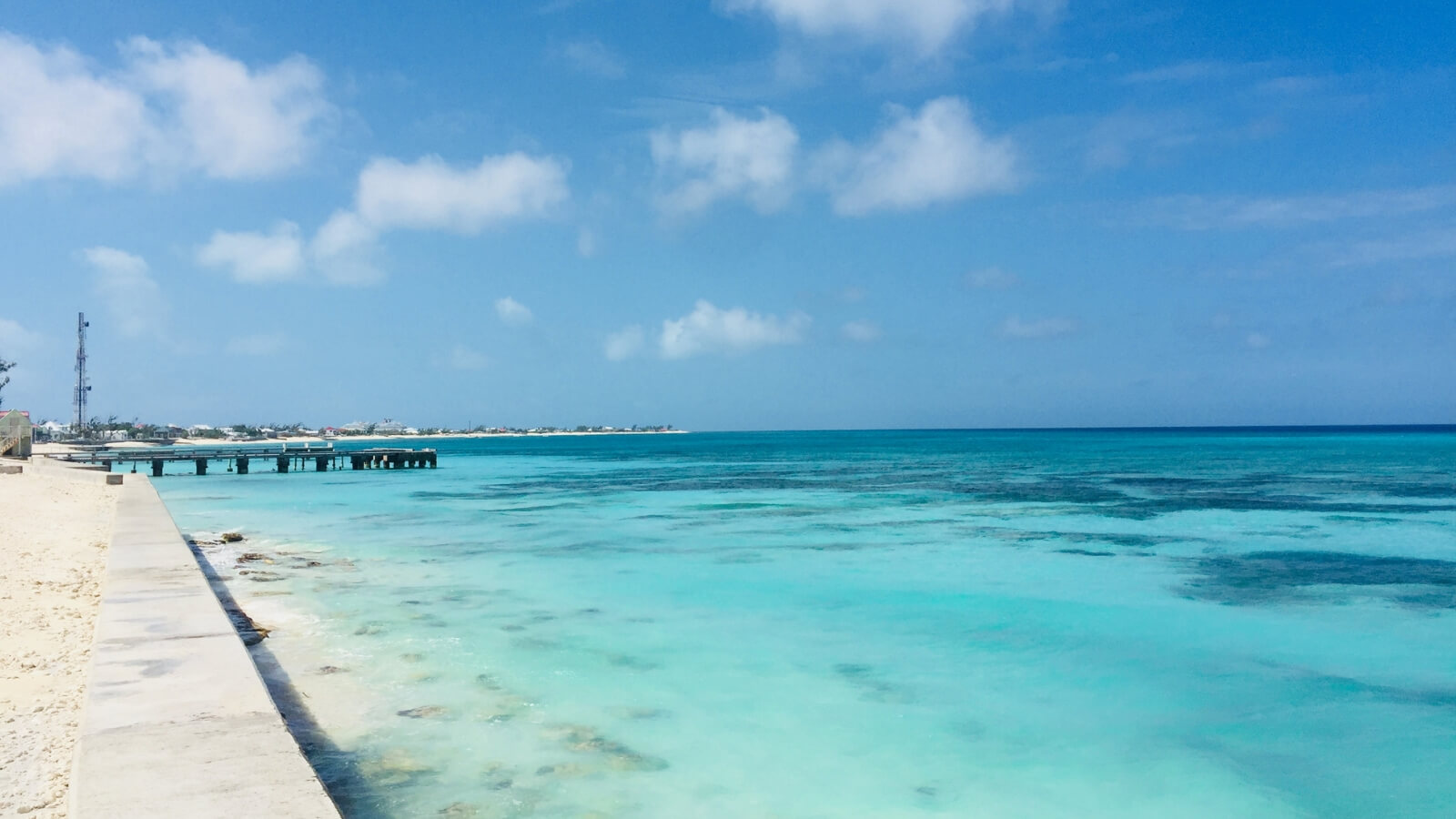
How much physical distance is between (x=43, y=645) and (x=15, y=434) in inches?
1762

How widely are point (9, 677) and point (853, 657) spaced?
7151mm

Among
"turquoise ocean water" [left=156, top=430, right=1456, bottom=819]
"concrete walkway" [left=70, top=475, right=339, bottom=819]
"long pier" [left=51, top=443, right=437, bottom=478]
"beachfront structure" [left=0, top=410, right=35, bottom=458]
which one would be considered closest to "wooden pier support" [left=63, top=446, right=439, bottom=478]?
"long pier" [left=51, top=443, right=437, bottom=478]

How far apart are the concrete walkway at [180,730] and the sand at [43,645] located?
30 centimetres

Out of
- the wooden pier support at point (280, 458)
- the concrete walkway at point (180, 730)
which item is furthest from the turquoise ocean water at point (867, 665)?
the wooden pier support at point (280, 458)

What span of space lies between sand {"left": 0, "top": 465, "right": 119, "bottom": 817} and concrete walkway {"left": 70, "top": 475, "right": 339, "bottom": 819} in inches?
11.6

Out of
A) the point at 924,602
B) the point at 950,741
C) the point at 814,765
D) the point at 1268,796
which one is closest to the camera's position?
the point at 1268,796

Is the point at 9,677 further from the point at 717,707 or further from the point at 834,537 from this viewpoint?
the point at 834,537

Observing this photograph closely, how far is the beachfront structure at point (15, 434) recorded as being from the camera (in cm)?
4240

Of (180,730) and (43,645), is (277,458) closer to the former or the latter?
(43,645)

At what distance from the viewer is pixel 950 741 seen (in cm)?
719

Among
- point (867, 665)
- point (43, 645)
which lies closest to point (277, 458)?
point (43, 645)

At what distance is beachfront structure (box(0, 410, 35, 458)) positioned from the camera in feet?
139

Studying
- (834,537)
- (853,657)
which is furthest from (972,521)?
(853,657)

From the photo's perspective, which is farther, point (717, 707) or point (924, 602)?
point (924, 602)
